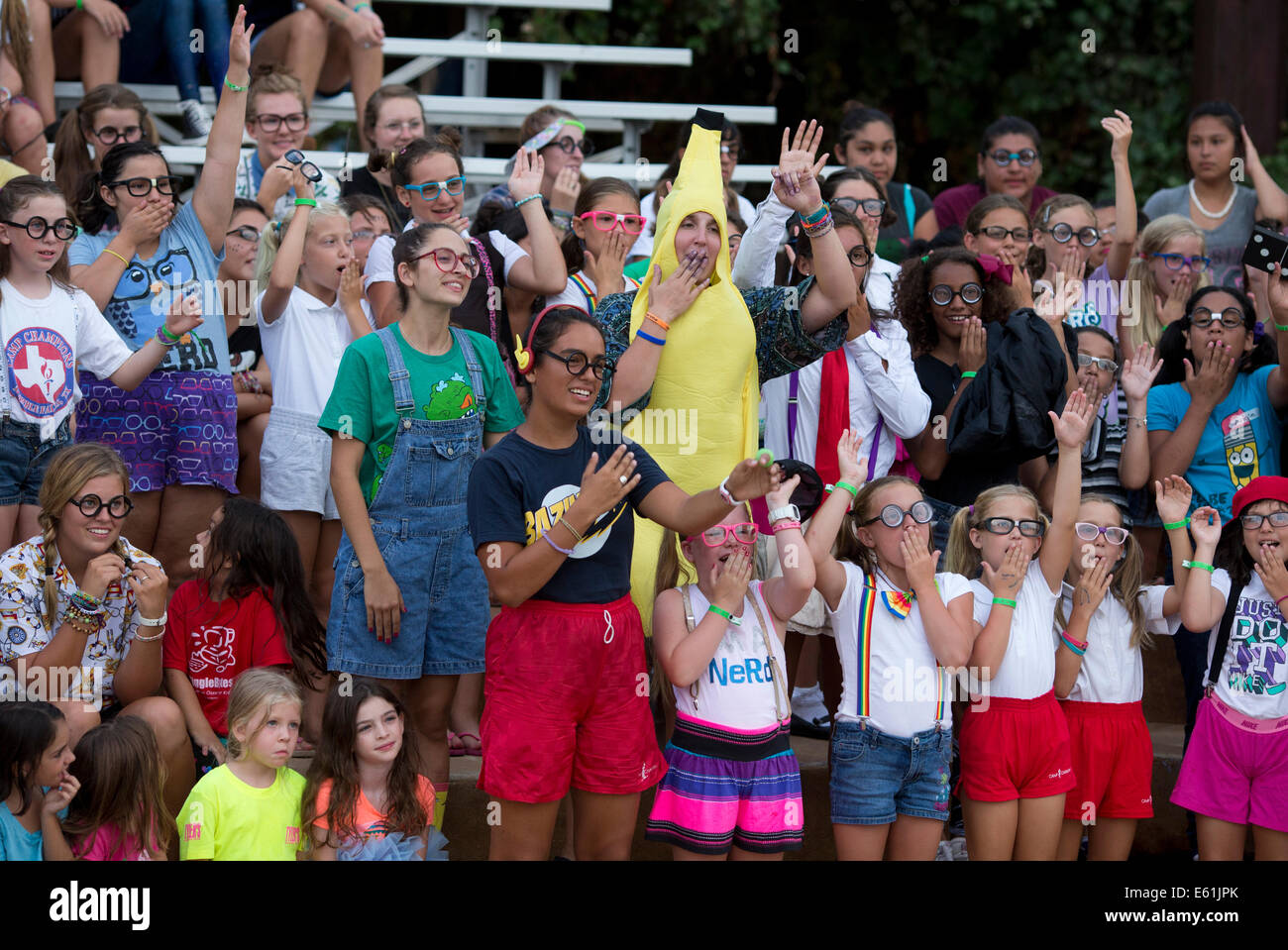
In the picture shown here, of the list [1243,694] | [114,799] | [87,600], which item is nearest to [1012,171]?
[1243,694]

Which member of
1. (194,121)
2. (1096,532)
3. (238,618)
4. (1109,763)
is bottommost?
(1109,763)

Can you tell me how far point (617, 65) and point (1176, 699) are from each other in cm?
675

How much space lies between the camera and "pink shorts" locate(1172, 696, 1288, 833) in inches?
170

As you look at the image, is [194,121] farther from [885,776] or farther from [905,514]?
[885,776]

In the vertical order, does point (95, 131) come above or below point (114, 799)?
above

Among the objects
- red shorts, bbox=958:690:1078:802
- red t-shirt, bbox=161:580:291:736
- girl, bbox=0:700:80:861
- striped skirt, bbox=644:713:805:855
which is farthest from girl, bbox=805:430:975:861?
girl, bbox=0:700:80:861

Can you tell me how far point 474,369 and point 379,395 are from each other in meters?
0.29

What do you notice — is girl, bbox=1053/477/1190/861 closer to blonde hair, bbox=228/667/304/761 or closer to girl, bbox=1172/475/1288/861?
girl, bbox=1172/475/1288/861

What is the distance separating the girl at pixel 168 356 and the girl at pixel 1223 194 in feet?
13.4

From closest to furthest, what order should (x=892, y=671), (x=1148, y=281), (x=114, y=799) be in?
(x=114, y=799) → (x=892, y=671) → (x=1148, y=281)

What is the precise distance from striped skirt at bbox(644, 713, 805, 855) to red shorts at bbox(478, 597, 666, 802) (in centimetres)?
14

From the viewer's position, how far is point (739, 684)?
3.99m

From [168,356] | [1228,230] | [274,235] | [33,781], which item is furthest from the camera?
[1228,230]

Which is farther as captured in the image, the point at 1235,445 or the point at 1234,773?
the point at 1235,445
